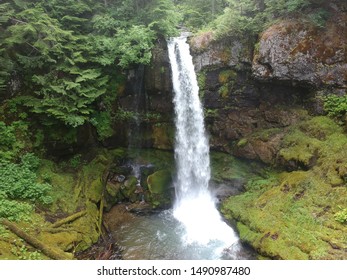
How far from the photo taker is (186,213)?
1288cm

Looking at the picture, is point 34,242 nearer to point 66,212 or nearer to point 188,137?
point 66,212

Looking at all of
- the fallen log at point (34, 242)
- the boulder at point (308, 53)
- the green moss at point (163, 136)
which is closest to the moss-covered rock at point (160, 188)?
the green moss at point (163, 136)

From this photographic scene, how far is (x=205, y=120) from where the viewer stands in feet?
49.8

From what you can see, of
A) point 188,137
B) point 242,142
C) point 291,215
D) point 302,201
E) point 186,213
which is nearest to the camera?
point 291,215

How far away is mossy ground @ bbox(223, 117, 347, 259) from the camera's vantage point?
27.6ft

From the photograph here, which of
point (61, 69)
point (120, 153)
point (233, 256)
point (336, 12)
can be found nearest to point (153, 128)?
point (120, 153)

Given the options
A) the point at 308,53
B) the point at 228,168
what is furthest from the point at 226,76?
the point at 228,168

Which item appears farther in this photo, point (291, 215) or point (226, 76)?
point (226, 76)

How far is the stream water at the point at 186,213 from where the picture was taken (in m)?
9.84

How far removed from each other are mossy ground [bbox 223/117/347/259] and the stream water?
95 centimetres

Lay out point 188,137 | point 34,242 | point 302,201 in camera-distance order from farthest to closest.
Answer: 1. point 188,137
2. point 302,201
3. point 34,242

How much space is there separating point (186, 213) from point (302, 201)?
5.17 meters

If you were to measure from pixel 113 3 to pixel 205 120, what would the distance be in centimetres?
852

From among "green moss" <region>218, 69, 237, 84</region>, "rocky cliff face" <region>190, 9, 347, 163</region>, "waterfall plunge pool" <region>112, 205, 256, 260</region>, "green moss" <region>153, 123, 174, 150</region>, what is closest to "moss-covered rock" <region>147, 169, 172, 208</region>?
"waterfall plunge pool" <region>112, 205, 256, 260</region>
